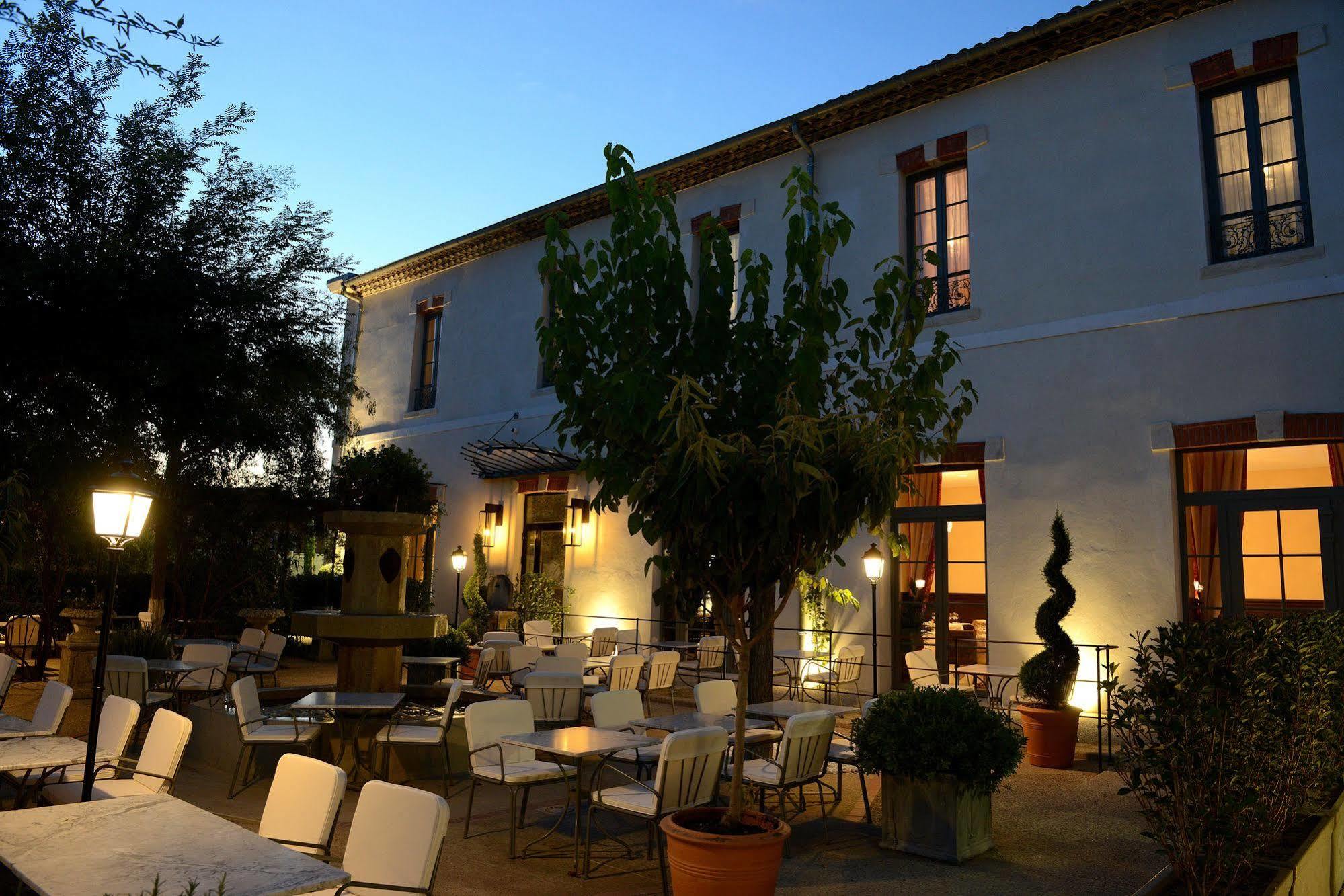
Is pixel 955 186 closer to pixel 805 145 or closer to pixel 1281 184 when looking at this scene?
pixel 805 145

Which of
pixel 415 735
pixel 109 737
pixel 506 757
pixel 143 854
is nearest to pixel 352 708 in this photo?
pixel 415 735

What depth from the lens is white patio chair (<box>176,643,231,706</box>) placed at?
8.43 metres

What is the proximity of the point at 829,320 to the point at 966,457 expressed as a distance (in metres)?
6.38

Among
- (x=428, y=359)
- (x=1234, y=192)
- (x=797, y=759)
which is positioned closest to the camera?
(x=797, y=759)

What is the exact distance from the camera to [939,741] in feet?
16.1

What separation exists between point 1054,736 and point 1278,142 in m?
5.61

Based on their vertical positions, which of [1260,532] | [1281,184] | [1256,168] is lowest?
[1260,532]

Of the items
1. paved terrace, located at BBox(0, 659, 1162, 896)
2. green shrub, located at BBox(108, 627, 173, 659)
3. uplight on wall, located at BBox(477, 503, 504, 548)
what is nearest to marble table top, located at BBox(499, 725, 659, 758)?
paved terrace, located at BBox(0, 659, 1162, 896)

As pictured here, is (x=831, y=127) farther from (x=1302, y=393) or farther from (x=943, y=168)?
(x=1302, y=393)

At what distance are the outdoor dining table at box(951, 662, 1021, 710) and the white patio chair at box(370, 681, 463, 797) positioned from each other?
4296 mm

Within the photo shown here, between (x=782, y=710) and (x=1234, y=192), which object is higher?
(x=1234, y=192)

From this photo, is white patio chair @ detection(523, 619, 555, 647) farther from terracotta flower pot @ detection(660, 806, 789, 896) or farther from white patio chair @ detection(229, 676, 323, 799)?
terracotta flower pot @ detection(660, 806, 789, 896)

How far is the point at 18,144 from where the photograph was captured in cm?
696

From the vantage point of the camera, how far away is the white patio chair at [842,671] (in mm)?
9711
